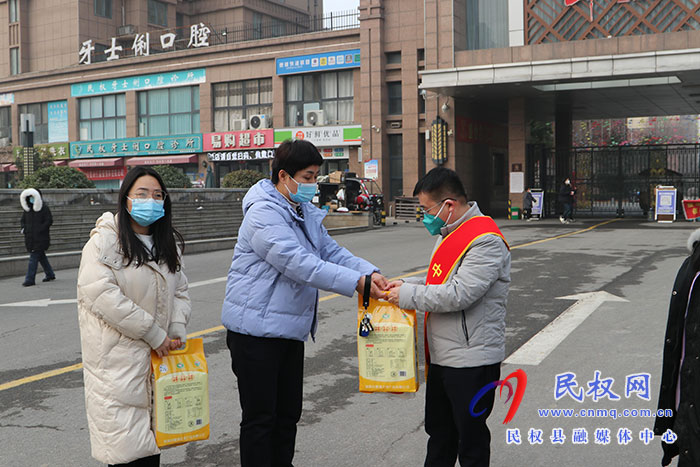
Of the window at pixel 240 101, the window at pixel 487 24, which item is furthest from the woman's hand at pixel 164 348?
the window at pixel 240 101

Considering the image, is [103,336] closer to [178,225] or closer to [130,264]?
[130,264]

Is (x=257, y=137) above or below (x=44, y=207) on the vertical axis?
above

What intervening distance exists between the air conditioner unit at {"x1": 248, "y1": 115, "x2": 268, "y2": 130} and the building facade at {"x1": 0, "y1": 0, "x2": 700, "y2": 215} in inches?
2.6

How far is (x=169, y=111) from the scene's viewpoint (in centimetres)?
4306

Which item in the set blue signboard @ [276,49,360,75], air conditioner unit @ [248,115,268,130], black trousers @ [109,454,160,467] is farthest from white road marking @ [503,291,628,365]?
air conditioner unit @ [248,115,268,130]

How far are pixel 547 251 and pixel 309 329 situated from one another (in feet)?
45.0

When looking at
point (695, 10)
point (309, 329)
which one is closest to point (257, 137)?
point (695, 10)

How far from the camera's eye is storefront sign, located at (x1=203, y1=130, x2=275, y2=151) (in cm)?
3888

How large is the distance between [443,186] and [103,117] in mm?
45011

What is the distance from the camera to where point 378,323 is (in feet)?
12.5

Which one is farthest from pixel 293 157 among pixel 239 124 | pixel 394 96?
pixel 239 124

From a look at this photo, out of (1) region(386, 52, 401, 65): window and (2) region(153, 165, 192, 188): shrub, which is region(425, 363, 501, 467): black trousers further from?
(1) region(386, 52, 401, 65): window

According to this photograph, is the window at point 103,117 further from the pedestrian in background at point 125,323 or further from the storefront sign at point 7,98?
the pedestrian in background at point 125,323

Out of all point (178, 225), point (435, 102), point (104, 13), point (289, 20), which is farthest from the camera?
point (289, 20)
